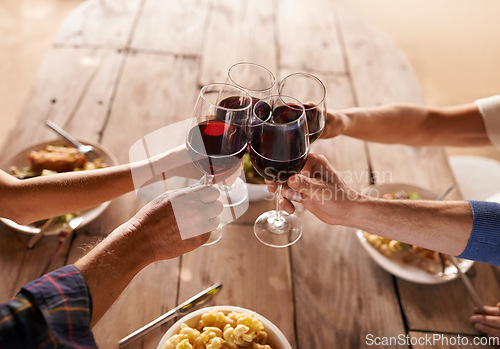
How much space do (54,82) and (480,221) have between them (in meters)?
1.43

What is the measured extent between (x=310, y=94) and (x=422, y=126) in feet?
1.82

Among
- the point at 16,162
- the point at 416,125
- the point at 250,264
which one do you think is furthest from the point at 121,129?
the point at 416,125

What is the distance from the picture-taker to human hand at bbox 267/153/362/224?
1.03m

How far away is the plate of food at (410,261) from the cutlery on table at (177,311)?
0.42m

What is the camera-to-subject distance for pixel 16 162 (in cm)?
129

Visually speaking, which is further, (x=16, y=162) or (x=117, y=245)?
(x=16, y=162)

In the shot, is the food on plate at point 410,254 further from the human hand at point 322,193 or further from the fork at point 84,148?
the fork at point 84,148

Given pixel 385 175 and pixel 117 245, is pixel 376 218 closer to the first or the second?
pixel 385 175

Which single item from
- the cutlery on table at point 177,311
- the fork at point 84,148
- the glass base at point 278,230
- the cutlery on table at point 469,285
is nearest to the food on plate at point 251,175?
the glass base at point 278,230

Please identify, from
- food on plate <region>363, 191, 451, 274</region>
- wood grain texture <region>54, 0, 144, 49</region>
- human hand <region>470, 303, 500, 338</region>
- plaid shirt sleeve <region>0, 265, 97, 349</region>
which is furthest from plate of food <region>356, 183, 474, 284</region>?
wood grain texture <region>54, 0, 144, 49</region>

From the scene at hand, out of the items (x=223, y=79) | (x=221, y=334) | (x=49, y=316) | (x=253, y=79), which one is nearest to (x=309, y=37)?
(x=223, y=79)

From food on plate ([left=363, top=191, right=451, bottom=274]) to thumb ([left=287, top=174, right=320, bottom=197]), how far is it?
0.29 meters

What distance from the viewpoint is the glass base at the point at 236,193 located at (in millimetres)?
1186

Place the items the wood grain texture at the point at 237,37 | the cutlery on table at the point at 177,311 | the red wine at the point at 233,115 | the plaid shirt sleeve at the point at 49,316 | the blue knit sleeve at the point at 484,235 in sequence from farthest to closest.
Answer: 1. the wood grain texture at the point at 237,37
2. the blue knit sleeve at the point at 484,235
3. the cutlery on table at the point at 177,311
4. the red wine at the point at 233,115
5. the plaid shirt sleeve at the point at 49,316
